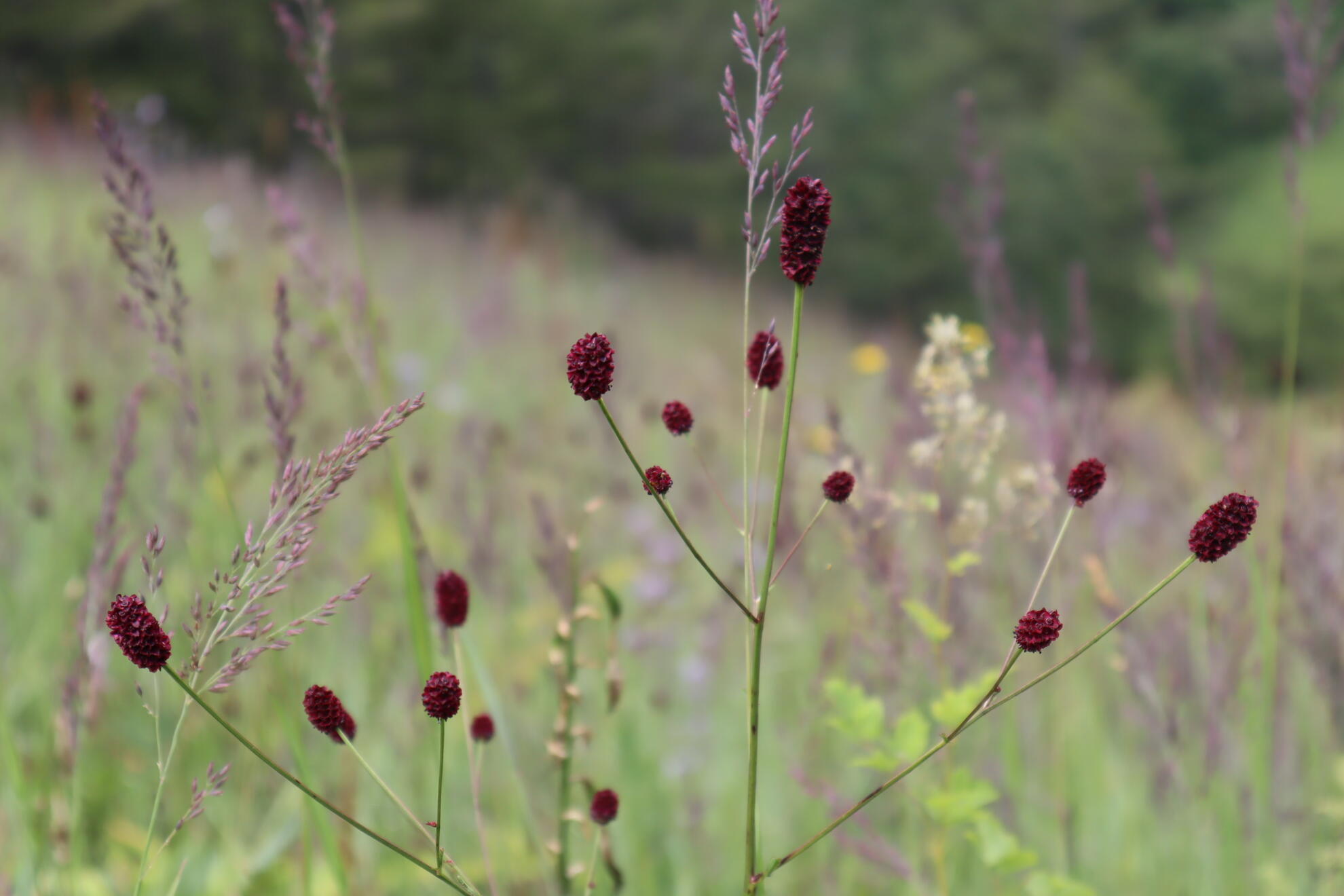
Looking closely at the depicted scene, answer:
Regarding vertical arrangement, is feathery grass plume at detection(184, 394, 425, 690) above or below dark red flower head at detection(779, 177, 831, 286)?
below

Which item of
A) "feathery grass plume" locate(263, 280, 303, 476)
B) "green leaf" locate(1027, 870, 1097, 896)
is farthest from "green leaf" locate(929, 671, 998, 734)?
"feathery grass plume" locate(263, 280, 303, 476)

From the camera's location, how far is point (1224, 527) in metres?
0.50

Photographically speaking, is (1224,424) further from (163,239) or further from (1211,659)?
(163,239)

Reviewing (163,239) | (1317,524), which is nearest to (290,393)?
(163,239)

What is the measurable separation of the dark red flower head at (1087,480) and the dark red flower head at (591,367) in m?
0.32

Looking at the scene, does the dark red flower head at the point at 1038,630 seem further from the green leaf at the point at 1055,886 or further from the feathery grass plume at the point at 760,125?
the green leaf at the point at 1055,886

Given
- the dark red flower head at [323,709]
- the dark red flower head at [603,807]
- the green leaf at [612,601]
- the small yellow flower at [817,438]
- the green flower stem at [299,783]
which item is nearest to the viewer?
the green flower stem at [299,783]

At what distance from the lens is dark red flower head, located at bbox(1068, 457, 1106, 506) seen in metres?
0.58

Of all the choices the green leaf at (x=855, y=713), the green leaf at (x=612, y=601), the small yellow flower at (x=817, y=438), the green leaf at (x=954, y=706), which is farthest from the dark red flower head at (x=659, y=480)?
the small yellow flower at (x=817, y=438)

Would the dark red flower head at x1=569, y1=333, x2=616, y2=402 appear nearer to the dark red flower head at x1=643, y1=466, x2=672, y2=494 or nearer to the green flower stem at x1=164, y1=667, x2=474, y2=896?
the dark red flower head at x1=643, y1=466, x2=672, y2=494

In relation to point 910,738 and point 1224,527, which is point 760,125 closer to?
point 1224,527

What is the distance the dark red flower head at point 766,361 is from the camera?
0.61 metres

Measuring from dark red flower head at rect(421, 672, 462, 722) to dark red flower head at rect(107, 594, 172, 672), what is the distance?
0.13 m

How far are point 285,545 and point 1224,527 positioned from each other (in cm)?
56
